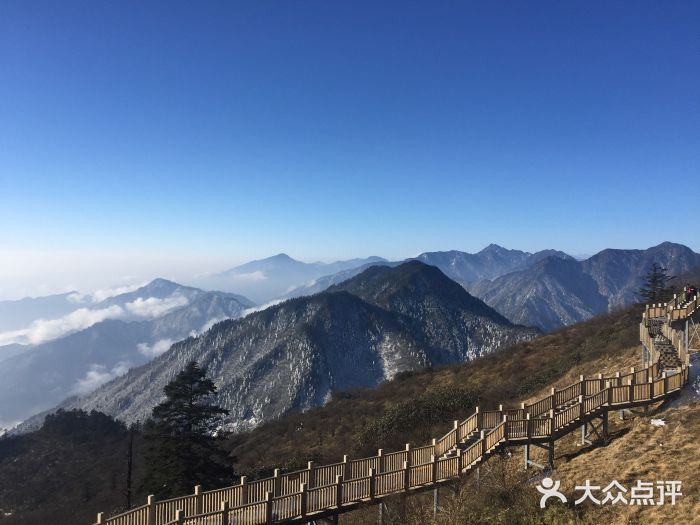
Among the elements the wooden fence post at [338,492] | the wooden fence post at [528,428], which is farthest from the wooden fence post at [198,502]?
the wooden fence post at [528,428]

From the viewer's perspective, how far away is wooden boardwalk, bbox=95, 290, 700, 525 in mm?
14812

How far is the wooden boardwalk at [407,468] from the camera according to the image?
583 inches

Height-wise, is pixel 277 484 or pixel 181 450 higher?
pixel 277 484

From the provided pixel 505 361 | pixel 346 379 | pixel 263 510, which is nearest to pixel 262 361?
pixel 346 379

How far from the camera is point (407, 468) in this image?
57.9 feet

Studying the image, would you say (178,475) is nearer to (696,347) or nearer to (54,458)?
(696,347)

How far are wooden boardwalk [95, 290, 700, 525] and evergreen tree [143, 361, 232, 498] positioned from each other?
1103cm

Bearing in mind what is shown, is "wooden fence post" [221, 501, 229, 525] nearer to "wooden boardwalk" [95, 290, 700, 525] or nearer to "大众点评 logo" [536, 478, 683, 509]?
"wooden boardwalk" [95, 290, 700, 525]

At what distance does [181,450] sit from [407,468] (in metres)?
15.4

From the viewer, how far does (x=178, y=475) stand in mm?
26375

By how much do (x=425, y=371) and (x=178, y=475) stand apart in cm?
5166

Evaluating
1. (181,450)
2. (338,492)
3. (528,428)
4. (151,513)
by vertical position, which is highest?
(528,428)

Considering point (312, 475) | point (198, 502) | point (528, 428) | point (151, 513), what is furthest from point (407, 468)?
point (151, 513)

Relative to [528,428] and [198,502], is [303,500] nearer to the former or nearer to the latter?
[198,502]
